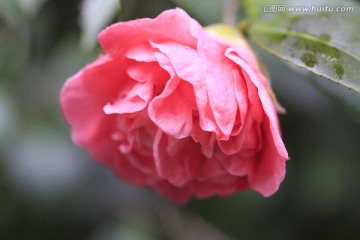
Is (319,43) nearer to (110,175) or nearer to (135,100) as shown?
(135,100)

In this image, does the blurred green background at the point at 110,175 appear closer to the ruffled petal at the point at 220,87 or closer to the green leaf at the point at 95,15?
the green leaf at the point at 95,15

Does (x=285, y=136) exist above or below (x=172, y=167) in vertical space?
below

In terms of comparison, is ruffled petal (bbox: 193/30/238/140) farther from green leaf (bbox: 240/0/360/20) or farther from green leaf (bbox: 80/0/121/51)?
green leaf (bbox: 80/0/121/51)

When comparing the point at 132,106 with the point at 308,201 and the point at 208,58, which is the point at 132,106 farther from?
the point at 308,201

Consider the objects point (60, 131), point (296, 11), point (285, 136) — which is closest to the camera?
point (296, 11)

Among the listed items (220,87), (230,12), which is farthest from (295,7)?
(220,87)

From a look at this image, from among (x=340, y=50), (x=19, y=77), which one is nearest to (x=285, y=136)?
(x=340, y=50)
